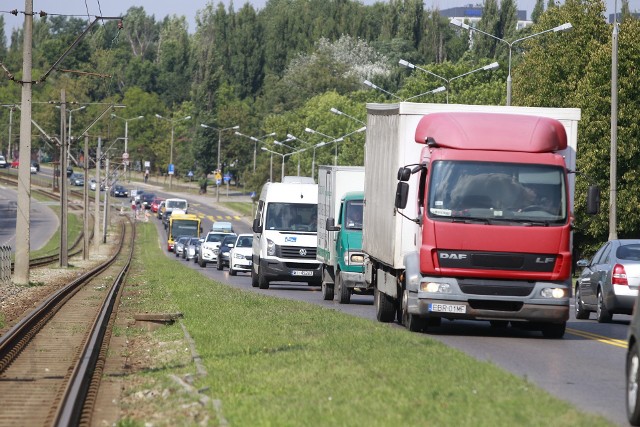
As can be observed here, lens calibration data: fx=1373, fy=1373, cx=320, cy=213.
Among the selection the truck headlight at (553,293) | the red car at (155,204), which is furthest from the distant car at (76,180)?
the truck headlight at (553,293)

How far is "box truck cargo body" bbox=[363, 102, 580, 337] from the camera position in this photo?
18.8 meters

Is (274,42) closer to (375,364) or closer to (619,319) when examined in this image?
(619,319)

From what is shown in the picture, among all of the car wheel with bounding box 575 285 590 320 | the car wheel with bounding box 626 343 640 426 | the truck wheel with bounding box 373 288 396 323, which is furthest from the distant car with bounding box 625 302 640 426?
the car wheel with bounding box 575 285 590 320

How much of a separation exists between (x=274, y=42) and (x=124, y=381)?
18509 cm

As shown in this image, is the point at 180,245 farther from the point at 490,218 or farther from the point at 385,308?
the point at 490,218

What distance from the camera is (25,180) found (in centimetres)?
3738

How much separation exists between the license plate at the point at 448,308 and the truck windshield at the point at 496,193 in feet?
4.13

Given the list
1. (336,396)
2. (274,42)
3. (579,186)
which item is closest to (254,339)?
(336,396)

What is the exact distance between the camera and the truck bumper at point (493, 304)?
19062 mm

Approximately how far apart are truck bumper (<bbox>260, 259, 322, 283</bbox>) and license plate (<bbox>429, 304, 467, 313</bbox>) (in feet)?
63.3

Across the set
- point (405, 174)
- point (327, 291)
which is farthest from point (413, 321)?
point (327, 291)

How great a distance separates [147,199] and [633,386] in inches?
5239

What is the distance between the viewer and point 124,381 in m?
14.6

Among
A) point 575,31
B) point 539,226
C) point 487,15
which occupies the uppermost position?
point 487,15
